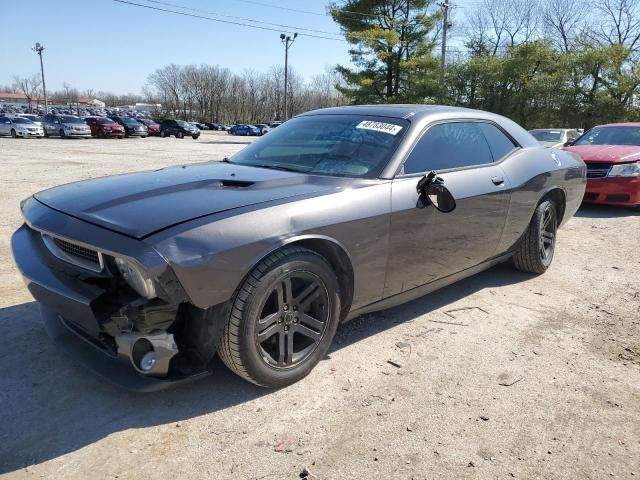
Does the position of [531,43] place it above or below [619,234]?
above

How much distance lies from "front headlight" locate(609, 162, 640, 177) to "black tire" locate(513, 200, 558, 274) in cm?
369

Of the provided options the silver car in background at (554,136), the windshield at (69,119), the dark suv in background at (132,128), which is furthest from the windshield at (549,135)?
the dark suv in background at (132,128)

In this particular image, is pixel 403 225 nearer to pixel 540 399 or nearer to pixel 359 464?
pixel 540 399

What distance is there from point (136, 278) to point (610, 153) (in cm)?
801

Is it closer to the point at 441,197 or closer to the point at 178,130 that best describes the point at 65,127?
the point at 178,130

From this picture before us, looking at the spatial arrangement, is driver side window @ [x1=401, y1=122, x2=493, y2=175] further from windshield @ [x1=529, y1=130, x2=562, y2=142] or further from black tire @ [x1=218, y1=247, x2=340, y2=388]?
windshield @ [x1=529, y1=130, x2=562, y2=142]

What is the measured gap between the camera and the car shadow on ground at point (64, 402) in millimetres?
2201

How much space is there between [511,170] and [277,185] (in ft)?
7.08

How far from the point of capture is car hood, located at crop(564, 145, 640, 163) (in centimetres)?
766

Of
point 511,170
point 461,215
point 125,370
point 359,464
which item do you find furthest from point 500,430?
point 511,170

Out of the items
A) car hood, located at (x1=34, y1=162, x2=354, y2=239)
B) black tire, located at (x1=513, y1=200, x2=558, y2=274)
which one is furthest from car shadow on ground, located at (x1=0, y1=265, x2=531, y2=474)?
black tire, located at (x1=513, y1=200, x2=558, y2=274)

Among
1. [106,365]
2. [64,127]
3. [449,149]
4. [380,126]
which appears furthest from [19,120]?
[106,365]

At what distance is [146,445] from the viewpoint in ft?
7.22

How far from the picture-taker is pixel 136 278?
2.20 meters
